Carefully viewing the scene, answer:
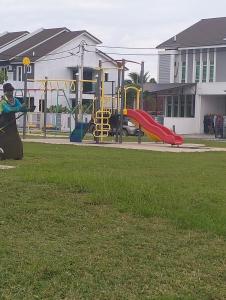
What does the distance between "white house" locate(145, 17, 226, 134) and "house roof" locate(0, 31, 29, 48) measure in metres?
23.6

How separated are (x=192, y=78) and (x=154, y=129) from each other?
25152mm

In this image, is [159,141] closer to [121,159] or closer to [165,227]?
[121,159]

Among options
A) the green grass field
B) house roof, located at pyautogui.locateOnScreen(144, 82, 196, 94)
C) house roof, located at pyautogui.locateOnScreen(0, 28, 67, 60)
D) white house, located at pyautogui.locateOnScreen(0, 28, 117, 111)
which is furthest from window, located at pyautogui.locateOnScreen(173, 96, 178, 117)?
the green grass field

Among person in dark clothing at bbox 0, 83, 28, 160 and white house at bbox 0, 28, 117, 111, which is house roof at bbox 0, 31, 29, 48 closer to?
white house at bbox 0, 28, 117, 111

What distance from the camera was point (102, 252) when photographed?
627cm

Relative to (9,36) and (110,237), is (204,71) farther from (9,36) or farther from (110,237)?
(110,237)

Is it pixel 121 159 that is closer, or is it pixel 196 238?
pixel 196 238

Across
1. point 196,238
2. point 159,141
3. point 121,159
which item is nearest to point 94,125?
point 159,141

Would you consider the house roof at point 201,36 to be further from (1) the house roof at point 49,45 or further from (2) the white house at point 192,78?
(1) the house roof at point 49,45

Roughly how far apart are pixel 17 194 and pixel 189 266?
3699 millimetres

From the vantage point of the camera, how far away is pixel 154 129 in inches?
1047

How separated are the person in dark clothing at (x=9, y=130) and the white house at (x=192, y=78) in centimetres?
3405

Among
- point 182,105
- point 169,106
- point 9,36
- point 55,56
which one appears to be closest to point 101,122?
point 182,105

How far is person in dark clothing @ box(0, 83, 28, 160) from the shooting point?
1514 cm
